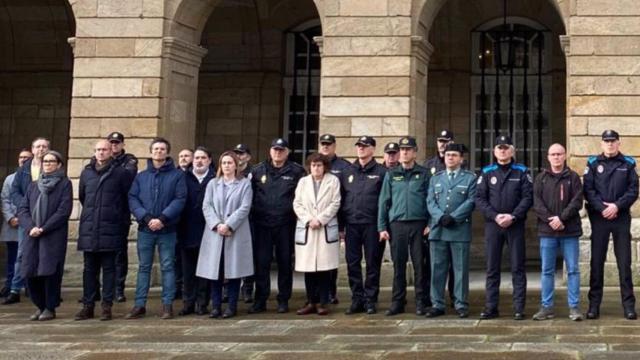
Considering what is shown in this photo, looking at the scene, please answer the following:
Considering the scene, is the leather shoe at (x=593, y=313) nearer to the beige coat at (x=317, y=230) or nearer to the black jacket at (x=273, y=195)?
the beige coat at (x=317, y=230)

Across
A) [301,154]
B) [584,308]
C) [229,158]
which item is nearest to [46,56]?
[301,154]

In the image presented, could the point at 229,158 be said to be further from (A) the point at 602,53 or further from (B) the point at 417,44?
(A) the point at 602,53

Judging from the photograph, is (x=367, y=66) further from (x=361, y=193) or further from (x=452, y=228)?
(x=452, y=228)

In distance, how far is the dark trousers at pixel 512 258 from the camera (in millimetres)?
7609

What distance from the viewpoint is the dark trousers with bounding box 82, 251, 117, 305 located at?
7.95 metres

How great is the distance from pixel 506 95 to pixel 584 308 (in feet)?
26.9

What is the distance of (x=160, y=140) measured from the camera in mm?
8086

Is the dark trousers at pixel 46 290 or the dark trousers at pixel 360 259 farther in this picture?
the dark trousers at pixel 360 259

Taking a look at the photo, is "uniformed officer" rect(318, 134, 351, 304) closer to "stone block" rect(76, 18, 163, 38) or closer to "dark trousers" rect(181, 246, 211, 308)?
"dark trousers" rect(181, 246, 211, 308)

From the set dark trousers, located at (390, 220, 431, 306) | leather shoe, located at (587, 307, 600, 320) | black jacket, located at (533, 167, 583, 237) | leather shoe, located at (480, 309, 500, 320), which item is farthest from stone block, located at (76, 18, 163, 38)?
leather shoe, located at (587, 307, 600, 320)

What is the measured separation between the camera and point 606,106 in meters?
10.3

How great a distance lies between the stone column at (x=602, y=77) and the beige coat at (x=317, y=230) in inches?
161

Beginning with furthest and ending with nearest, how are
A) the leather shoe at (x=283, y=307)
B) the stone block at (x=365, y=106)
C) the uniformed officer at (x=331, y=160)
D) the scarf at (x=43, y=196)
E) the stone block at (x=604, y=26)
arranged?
1. the stone block at (x=365, y=106)
2. the stone block at (x=604, y=26)
3. the uniformed officer at (x=331, y=160)
4. the leather shoe at (x=283, y=307)
5. the scarf at (x=43, y=196)

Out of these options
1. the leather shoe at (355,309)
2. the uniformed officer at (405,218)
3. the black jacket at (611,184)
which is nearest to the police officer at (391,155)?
the uniformed officer at (405,218)
